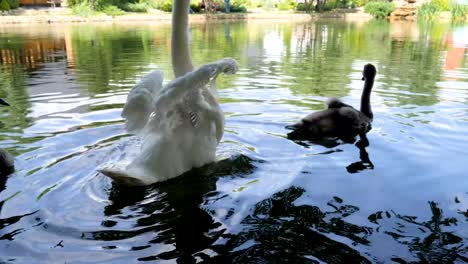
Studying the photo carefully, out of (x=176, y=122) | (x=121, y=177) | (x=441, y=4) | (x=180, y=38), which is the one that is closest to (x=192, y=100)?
(x=176, y=122)

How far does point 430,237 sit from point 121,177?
2.69m

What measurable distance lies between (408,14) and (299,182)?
48596 millimetres

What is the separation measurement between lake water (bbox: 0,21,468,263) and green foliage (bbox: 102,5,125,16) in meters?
38.1

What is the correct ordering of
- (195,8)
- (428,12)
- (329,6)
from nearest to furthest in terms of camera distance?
1. (428,12)
2. (195,8)
3. (329,6)

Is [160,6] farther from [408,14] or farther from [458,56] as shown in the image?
[458,56]

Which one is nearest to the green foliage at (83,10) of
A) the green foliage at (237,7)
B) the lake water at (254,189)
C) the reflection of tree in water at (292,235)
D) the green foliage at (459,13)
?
the green foliage at (237,7)

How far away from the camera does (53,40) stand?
2384 centimetres

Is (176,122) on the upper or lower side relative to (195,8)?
lower

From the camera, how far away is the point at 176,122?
15.4ft

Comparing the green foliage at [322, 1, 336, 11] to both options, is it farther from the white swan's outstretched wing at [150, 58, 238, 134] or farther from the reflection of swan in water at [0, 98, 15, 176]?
the reflection of swan in water at [0, 98, 15, 176]

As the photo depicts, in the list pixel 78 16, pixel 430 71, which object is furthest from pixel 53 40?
pixel 78 16

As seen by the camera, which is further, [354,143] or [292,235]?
[354,143]

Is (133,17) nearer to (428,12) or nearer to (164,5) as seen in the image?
(164,5)

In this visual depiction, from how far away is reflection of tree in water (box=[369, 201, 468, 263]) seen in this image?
3.33 metres
